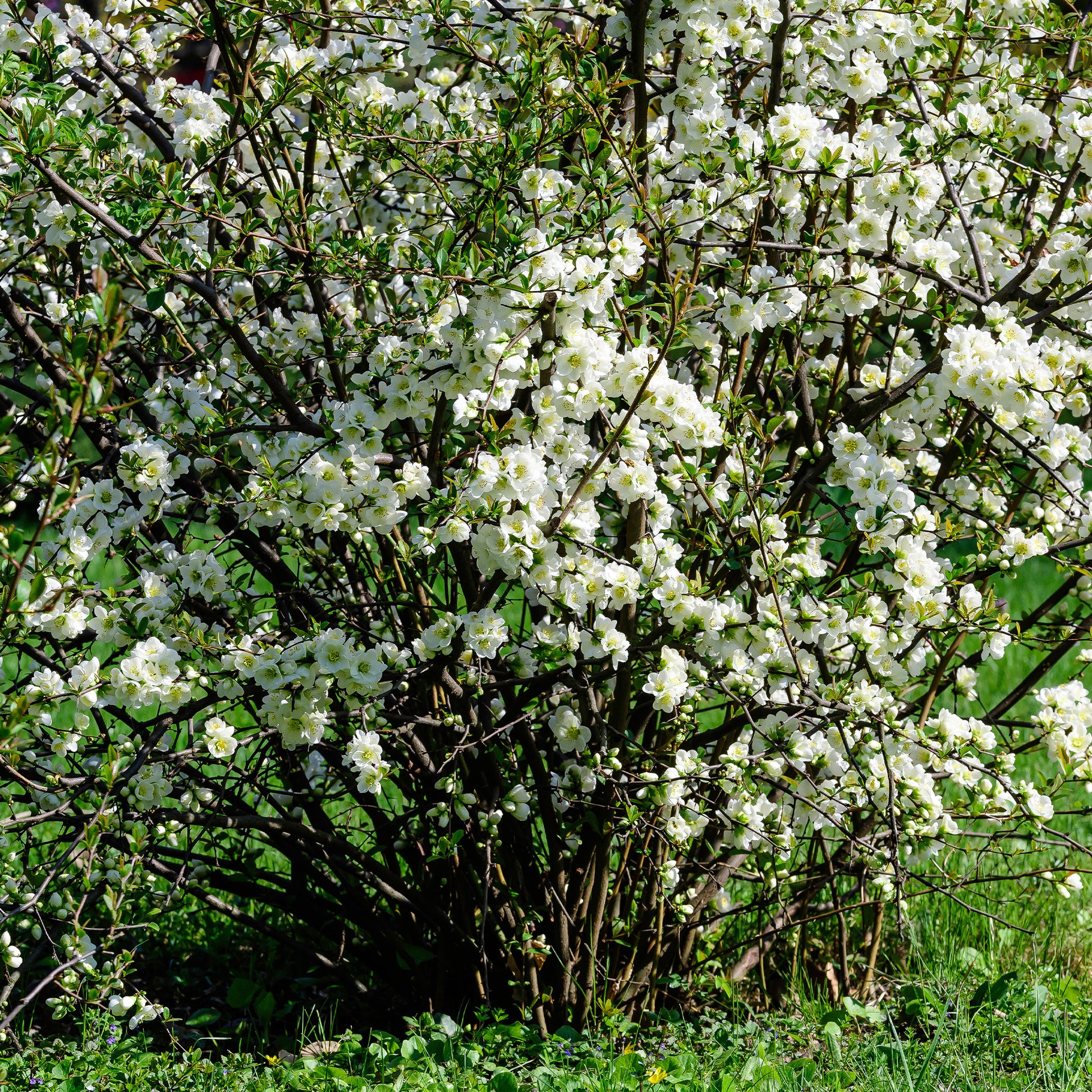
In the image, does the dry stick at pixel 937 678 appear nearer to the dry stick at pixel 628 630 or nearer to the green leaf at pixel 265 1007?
the dry stick at pixel 628 630

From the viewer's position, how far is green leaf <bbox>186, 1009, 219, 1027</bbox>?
2646mm

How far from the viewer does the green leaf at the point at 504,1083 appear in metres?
2.24

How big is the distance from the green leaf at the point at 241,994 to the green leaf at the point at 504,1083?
782mm

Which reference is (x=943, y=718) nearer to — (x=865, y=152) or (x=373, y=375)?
(x=865, y=152)

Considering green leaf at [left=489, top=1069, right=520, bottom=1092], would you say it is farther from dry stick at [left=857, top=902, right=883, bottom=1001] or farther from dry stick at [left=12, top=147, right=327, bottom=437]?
dry stick at [left=12, top=147, right=327, bottom=437]

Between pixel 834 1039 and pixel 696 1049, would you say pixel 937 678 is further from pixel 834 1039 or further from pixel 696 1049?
pixel 696 1049

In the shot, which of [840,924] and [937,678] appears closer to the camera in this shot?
[937,678]

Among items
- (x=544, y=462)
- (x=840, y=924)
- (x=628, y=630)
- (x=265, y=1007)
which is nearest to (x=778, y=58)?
(x=544, y=462)

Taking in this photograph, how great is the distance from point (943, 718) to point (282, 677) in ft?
4.16

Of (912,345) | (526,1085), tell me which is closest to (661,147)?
(912,345)

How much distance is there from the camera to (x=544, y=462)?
2.22 m

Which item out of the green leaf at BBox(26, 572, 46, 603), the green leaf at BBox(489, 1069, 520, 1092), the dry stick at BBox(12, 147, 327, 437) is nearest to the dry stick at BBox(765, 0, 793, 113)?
the dry stick at BBox(12, 147, 327, 437)

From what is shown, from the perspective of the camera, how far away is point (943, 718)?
7.73 feet

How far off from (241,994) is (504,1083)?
84 cm
